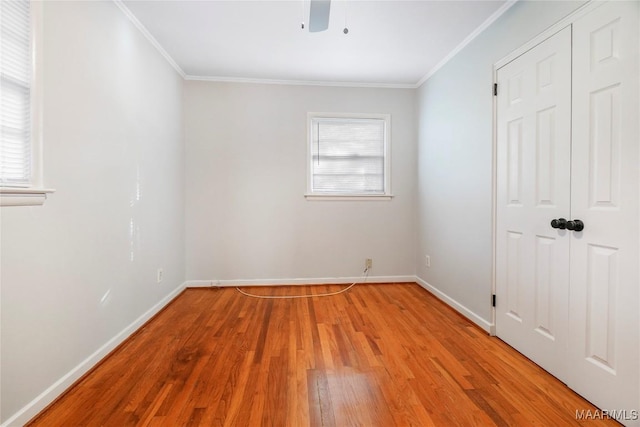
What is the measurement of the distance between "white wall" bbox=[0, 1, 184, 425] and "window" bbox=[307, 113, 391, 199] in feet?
6.02

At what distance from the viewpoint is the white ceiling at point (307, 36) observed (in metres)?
2.26

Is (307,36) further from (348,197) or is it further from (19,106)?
(19,106)

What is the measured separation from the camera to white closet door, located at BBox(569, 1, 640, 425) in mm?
1379

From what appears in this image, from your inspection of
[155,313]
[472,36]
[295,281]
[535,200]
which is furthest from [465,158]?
[155,313]

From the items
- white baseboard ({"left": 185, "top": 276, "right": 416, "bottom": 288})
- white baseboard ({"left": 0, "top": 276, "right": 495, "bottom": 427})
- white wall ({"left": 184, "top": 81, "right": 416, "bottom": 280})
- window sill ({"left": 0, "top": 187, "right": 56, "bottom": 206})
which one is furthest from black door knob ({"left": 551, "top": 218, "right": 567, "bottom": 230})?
window sill ({"left": 0, "top": 187, "right": 56, "bottom": 206})

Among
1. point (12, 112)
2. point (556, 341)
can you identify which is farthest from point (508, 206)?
point (12, 112)

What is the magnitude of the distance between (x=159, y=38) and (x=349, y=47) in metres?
1.83

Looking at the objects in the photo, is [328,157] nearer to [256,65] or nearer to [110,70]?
[256,65]

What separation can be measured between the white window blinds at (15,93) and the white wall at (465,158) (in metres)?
2.97

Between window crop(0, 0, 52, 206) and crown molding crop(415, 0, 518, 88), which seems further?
crown molding crop(415, 0, 518, 88)

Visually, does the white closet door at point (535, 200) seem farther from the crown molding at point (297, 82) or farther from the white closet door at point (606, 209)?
the crown molding at point (297, 82)

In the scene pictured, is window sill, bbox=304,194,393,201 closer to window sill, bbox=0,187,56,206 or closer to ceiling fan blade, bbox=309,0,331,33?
ceiling fan blade, bbox=309,0,331,33

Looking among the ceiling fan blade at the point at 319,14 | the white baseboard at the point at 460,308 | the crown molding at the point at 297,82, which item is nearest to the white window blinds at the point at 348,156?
the crown molding at the point at 297,82

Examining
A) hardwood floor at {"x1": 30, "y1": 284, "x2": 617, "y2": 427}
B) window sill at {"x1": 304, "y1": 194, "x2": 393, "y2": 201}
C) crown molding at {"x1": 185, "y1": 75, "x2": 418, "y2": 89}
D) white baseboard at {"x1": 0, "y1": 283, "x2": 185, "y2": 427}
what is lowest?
hardwood floor at {"x1": 30, "y1": 284, "x2": 617, "y2": 427}
